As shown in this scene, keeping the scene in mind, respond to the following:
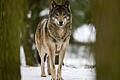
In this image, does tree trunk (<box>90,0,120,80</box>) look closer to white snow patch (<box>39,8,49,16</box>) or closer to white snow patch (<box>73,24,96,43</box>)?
white snow patch (<box>73,24,96,43</box>)

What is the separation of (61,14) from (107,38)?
952mm

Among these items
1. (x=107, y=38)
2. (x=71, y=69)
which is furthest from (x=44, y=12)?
(x=107, y=38)

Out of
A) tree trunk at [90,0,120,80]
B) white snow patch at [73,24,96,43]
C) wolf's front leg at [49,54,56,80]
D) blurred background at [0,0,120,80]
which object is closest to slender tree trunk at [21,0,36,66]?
blurred background at [0,0,120,80]

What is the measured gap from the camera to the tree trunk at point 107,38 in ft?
2.16

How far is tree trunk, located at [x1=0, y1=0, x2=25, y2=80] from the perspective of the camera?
56.9 inches

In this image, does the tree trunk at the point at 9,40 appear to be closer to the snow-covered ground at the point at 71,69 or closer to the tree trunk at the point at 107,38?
the snow-covered ground at the point at 71,69

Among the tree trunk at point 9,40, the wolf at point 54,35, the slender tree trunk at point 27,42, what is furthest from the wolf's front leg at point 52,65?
the tree trunk at point 9,40

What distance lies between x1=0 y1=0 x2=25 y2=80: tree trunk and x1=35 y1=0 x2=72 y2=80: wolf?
0.17 meters

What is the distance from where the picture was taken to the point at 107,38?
0.68 m

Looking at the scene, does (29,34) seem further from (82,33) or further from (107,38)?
(107,38)

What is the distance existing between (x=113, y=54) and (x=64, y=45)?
0.97 m

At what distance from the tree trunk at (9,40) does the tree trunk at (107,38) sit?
792 mm

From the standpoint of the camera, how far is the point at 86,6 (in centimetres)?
158

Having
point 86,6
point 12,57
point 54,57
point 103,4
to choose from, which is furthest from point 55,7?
point 103,4
